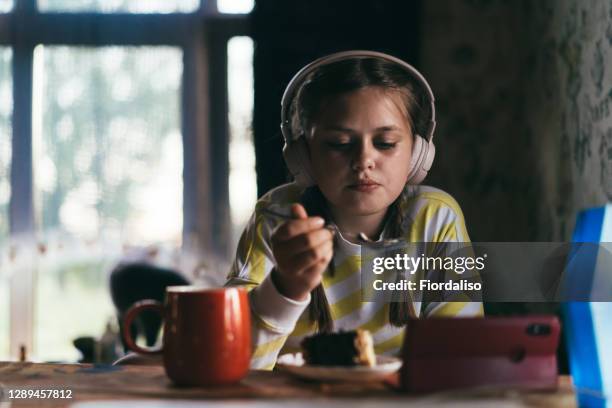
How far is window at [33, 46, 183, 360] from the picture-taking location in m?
2.65

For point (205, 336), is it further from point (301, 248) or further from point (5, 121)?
point (5, 121)

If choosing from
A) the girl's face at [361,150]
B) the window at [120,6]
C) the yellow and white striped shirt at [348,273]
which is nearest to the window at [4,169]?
the window at [120,6]

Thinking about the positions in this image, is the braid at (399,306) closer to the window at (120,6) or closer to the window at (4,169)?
the window at (120,6)

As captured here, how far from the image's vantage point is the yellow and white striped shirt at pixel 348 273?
105 cm

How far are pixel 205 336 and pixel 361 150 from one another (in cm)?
54

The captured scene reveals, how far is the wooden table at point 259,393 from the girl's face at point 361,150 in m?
0.43

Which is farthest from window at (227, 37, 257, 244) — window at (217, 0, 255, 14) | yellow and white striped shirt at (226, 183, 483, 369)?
yellow and white striped shirt at (226, 183, 483, 369)

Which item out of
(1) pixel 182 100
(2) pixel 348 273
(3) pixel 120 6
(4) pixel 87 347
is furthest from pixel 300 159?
(3) pixel 120 6

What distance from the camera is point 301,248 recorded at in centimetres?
80

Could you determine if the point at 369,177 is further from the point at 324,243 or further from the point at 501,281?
the point at 501,281

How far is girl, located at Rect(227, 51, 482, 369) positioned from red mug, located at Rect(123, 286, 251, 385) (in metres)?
0.34

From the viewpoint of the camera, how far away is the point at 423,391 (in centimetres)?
69

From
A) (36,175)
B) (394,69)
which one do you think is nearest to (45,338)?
(36,175)

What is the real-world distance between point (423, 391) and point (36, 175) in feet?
7.73
